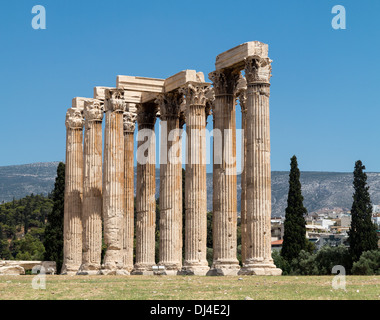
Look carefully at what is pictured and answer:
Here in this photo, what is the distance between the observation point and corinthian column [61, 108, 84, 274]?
6144 centimetres

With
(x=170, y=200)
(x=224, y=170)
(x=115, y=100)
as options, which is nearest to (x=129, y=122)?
(x=115, y=100)

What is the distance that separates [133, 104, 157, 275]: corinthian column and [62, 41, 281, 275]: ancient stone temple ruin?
8cm

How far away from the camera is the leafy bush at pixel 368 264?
75.2 m

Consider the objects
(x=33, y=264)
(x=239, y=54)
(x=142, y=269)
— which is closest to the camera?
(x=239, y=54)

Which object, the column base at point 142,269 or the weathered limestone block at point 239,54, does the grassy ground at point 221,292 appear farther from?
the column base at point 142,269

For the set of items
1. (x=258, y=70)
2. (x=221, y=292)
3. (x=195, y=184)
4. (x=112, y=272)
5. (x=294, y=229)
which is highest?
(x=258, y=70)

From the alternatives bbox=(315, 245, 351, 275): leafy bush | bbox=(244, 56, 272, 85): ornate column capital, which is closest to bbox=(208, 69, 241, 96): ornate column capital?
bbox=(244, 56, 272, 85): ornate column capital

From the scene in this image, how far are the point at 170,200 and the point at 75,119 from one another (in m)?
12.9

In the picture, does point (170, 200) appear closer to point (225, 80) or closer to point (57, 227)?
point (225, 80)

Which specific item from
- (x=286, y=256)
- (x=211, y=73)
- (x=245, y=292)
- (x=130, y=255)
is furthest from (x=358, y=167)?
(x=245, y=292)

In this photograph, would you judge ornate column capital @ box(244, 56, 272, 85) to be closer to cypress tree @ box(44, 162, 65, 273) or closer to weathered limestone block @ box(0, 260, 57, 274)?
weathered limestone block @ box(0, 260, 57, 274)

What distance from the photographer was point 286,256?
3383 inches

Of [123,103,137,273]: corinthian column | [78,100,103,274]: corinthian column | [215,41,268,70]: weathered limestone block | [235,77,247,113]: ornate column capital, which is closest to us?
[215,41,268,70]: weathered limestone block

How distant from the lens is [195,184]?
170ft
